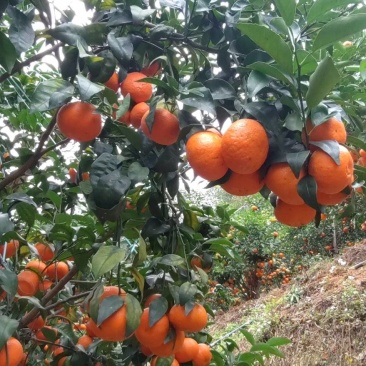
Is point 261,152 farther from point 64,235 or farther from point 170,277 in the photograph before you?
point 64,235

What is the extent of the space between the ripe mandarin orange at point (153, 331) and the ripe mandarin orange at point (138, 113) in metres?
0.35

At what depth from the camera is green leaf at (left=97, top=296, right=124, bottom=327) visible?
797 millimetres

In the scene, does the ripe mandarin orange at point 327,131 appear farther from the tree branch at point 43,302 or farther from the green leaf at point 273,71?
the tree branch at point 43,302

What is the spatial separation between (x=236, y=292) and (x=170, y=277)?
243 inches

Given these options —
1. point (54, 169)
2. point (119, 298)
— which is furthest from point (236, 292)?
point (119, 298)

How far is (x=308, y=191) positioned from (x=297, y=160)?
0.14 ft

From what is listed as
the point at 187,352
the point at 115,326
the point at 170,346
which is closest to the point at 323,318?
the point at 187,352

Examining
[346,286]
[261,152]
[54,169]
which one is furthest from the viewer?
[346,286]

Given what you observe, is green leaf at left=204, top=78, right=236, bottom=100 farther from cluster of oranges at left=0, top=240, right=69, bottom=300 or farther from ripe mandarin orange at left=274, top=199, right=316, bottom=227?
cluster of oranges at left=0, top=240, right=69, bottom=300

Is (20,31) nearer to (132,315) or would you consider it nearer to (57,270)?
(132,315)

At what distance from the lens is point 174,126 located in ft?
2.54

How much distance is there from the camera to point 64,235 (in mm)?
1208

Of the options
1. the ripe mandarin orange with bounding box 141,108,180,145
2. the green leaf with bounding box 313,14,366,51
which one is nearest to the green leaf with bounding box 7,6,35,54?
the ripe mandarin orange with bounding box 141,108,180,145

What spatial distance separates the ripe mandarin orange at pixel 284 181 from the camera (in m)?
0.63
